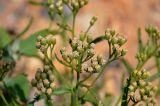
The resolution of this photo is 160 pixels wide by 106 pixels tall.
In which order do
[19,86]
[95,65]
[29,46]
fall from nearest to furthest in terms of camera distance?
[95,65] → [19,86] → [29,46]

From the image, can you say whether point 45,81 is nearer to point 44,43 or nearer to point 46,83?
point 46,83

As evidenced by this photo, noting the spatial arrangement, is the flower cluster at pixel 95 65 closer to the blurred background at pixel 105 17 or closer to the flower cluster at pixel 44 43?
the flower cluster at pixel 44 43

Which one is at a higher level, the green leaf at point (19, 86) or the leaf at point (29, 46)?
the leaf at point (29, 46)

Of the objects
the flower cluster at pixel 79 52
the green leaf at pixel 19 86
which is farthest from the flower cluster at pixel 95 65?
the green leaf at pixel 19 86

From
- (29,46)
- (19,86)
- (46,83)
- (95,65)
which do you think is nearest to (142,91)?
(95,65)

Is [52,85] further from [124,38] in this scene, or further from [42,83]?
[124,38]

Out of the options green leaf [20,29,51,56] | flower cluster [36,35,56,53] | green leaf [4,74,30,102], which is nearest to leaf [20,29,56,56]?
green leaf [20,29,51,56]
